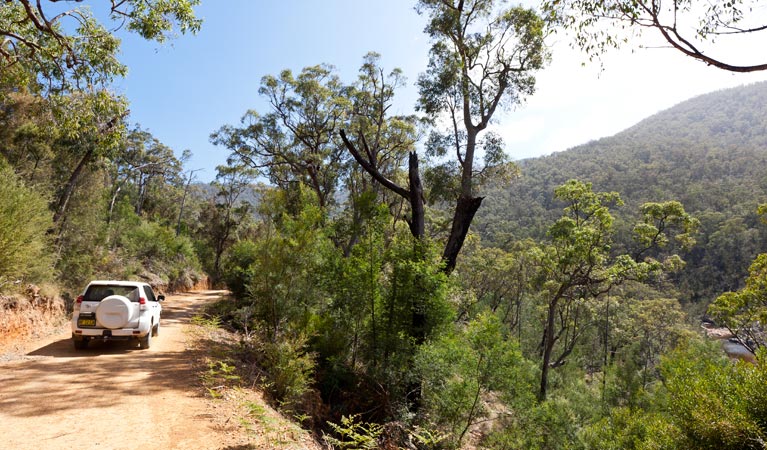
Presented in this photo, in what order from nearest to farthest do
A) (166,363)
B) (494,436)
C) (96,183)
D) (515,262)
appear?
(166,363)
(494,436)
(96,183)
(515,262)

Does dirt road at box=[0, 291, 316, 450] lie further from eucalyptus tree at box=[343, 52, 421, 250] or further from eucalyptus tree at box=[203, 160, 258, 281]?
eucalyptus tree at box=[203, 160, 258, 281]

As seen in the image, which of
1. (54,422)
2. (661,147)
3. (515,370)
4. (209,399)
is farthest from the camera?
(661,147)

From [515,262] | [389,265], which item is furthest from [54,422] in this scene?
[515,262]

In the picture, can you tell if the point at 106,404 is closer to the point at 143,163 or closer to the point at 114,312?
the point at 114,312

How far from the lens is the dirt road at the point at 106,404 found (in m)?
4.37

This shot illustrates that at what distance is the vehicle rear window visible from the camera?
27.4 feet

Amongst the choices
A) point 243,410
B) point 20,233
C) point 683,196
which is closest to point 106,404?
point 243,410

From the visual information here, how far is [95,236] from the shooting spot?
15.1 meters

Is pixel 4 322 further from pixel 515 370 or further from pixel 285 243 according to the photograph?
pixel 515 370

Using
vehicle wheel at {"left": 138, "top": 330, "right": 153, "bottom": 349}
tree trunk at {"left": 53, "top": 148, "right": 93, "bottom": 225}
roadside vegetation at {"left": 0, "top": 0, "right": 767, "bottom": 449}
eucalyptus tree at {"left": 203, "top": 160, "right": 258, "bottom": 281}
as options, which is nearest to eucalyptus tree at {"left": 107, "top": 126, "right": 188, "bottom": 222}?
eucalyptus tree at {"left": 203, "top": 160, "right": 258, "bottom": 281}

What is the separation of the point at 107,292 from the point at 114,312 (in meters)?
0.66

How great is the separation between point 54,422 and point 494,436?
40.9 ft

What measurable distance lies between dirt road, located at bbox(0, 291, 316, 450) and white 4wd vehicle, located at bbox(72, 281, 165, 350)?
42 cm

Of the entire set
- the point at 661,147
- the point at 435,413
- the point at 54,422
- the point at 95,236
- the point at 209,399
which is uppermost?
the point at 661,147
